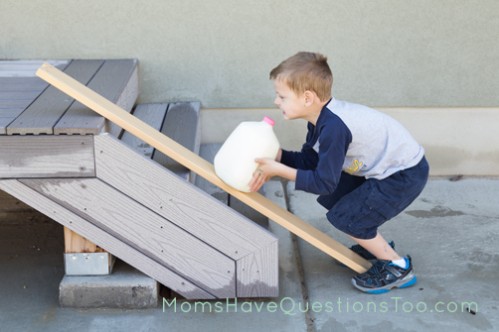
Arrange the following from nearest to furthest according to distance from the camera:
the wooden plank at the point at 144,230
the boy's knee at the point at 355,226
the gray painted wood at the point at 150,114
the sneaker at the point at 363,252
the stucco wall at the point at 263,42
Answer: the wooden plank at the point at 144,230
the boy's knee at the point at 355,226
the sneaker at the point at 363,252
the gray painted wood at the point at 150,114
the stucco wall at the point at 263,42

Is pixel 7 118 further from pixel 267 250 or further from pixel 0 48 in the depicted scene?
pixel 0 48

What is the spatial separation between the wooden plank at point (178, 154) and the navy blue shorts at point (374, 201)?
12 centimetres

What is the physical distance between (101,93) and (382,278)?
Answer: 161cm

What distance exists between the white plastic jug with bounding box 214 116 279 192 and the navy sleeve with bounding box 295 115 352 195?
18cm

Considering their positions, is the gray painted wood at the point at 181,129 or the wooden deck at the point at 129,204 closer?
the wooden deck at the point at 129,204

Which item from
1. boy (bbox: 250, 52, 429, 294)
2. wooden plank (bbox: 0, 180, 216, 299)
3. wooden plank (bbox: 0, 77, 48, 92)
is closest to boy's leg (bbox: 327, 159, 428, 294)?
boy (bbox: 250, 52, 429, 294)

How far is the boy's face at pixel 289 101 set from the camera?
3.09 meters

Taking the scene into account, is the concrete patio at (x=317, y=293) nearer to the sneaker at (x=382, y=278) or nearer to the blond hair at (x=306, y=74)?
the sneaker at (x=382, y=278)

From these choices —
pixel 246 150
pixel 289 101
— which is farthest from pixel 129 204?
pixel 289 101

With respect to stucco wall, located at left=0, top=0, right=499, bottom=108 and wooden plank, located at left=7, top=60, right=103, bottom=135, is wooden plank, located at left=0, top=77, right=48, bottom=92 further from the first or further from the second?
stucco wall, located at left=0, top=0, right=499, bottom=108

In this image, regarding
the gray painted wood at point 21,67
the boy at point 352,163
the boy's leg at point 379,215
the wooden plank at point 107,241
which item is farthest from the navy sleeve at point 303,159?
the gray painted wood at point 21,67

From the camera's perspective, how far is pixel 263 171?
311 cm

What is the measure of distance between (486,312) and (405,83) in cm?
183

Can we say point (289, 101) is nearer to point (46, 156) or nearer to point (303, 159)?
point (303, 159)
